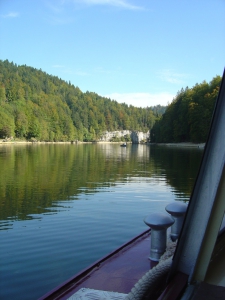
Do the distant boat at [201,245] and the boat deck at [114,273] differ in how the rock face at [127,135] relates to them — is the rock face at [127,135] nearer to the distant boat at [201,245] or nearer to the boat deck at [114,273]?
the boat deck at [114,273]

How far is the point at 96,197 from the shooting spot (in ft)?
33.3

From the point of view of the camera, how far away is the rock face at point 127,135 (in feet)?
413

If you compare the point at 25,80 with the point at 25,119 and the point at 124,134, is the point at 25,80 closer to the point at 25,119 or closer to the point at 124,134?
the point at 25,119

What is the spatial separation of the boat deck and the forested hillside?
138 feet

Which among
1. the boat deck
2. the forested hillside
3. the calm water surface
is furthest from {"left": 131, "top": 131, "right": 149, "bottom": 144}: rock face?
the boat deck

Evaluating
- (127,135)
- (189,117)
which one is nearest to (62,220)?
(189,117)

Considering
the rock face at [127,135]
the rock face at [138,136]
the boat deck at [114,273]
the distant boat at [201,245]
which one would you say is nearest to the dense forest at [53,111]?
the rock face at [127,135]

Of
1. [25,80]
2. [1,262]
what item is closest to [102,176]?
A: [1,262]

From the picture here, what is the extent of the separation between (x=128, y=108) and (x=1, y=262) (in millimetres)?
143682

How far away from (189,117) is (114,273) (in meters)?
59.7

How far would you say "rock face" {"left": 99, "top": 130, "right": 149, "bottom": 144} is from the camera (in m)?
126

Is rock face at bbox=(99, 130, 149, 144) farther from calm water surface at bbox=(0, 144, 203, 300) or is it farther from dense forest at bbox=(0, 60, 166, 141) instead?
calm water surface at bbox=(0, 144, 203, 300)

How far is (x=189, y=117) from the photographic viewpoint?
197ft

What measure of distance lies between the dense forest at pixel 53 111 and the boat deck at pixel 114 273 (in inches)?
2657
